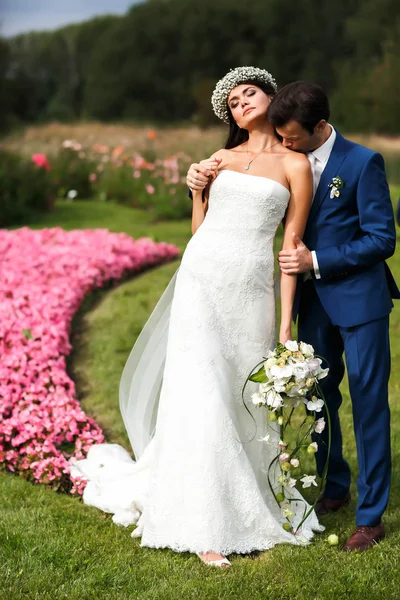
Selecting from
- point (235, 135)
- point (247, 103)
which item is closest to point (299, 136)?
point (247, 103)

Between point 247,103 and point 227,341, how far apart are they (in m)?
1.25

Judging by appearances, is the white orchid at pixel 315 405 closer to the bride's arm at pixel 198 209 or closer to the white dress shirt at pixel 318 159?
the white dress shirt at pixel 318 159

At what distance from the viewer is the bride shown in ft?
13.5

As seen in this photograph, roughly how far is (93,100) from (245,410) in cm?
3163

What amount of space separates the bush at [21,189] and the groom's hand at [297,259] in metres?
10.9

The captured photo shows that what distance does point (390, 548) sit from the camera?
164 inches

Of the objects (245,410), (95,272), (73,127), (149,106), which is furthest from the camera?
(149,106)

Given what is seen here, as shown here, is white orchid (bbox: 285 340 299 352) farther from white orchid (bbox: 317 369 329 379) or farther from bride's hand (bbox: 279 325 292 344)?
bride's hand (bbox: 279 325 292 344)

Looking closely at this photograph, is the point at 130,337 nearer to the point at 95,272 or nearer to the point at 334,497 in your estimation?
the point at 95,272

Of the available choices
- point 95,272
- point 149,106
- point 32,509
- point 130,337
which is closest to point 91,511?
point 32,509

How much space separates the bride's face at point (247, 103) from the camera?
13.8 ft

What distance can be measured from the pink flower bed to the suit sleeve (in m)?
2.37

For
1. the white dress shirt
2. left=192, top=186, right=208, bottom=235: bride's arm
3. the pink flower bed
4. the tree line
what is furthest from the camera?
the tree line

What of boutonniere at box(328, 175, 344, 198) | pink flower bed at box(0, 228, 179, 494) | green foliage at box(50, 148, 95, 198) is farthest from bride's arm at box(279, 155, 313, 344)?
green foliage at box(50, 148, 95, 198)
